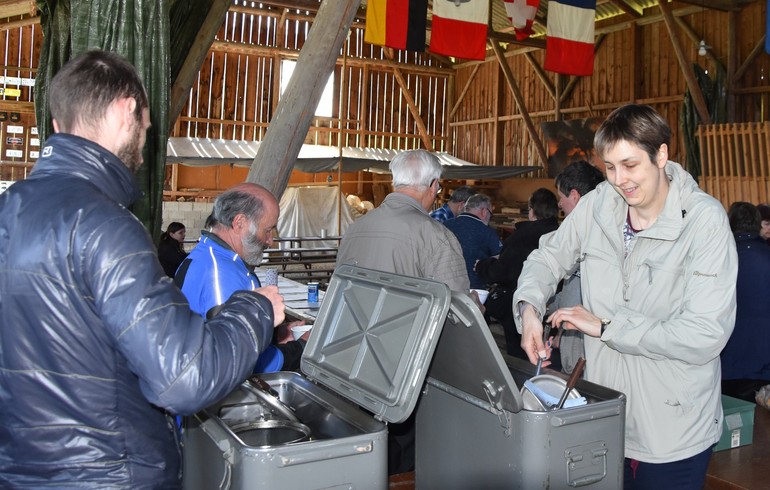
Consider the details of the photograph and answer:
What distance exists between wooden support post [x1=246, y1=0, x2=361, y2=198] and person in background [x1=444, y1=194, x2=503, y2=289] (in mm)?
2300

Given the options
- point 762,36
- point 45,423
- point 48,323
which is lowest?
point 45,423

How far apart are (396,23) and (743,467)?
7692 mm

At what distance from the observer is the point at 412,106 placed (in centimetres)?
2202

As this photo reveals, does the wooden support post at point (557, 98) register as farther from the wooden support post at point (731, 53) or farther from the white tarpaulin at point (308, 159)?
the wooden support post at point (731, 53)

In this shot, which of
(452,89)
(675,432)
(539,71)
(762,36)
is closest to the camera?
(675,432)

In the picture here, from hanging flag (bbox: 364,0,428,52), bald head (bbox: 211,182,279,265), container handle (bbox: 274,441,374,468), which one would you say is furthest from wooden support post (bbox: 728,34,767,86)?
container handle (bbox: 274,441,374,468)

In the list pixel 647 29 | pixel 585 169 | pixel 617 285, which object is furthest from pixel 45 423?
pixel 647 29

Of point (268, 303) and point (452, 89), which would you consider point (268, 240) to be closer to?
point (268, 303)

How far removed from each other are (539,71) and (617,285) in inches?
688

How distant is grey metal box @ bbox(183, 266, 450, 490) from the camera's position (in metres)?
1.88

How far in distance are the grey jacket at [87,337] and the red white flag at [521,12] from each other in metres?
10.5

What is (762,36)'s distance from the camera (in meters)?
13.3

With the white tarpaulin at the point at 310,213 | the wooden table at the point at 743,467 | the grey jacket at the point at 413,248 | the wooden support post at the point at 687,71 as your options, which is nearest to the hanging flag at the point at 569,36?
the wooden support post at the point at 687,71

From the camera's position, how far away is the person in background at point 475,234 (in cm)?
631
